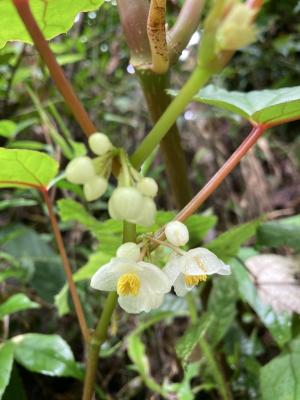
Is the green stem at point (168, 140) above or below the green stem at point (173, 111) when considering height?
below

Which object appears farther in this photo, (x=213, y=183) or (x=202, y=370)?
(x=202, y=370)

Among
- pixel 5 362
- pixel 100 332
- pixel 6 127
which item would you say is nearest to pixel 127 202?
pixel 100 332

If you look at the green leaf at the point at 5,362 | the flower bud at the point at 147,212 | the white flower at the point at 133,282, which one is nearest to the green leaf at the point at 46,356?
the green leaf at the point at 5,362

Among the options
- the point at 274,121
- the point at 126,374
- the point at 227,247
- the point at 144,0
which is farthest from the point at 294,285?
the point at 126,374

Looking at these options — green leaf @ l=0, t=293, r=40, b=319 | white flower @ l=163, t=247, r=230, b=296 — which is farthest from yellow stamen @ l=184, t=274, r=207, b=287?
green leaf @ l=0, t=293, r=40, b=319

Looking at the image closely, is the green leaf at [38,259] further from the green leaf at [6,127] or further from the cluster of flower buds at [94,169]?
the cluster of flower buds at [94,169]

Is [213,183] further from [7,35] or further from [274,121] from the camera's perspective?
[7,35]
